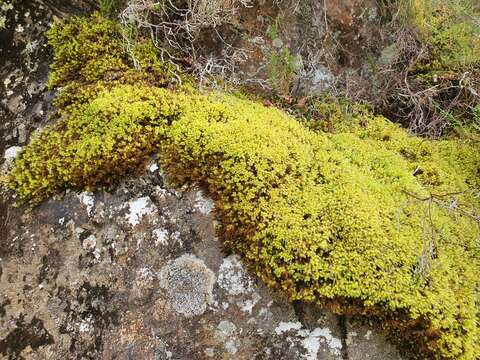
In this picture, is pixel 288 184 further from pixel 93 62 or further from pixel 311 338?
pixel 93 62

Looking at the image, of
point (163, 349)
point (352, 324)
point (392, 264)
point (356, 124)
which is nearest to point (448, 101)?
point (356, 124)

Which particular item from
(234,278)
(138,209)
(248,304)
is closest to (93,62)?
(138,209)

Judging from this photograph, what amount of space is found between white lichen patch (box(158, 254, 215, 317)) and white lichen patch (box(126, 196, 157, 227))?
1.24ft

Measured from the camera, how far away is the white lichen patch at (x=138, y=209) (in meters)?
2.93

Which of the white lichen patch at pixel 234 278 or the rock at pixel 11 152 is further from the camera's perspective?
the rock at pixel 11 152

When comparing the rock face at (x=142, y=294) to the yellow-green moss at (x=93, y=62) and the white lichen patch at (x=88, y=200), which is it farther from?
the yellow-green moss at (x=93, y=62)

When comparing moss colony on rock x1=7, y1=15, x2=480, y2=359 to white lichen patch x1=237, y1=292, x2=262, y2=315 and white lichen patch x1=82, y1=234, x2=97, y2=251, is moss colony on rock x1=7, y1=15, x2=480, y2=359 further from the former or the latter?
white lichen patch x1=82, y1=234, x2=97, y2=251

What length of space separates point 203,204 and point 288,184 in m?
0.59

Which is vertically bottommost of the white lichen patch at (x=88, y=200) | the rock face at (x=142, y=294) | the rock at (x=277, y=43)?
the rock face at (x=142, y=294)

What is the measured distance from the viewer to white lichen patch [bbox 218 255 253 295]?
109 inches

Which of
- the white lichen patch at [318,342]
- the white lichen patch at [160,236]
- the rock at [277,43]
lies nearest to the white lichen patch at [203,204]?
the white lichen patch at [160,236]

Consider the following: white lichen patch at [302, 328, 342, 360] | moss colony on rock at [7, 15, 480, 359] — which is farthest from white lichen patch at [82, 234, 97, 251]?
white lichen patch at [302, 328, 342, 360]

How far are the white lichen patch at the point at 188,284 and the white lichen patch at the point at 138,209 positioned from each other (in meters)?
0.38

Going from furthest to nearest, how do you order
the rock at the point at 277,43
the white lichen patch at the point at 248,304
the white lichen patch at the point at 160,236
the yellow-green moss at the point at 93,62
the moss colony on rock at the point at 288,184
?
the rock at the point at 277,43 < the yellow-green moss at the point at 93,62 < the white lichen patch at the point at 160,236 < the white lichen patch at the point at 248,304 < the moss colony on rock at the point at 288,184
